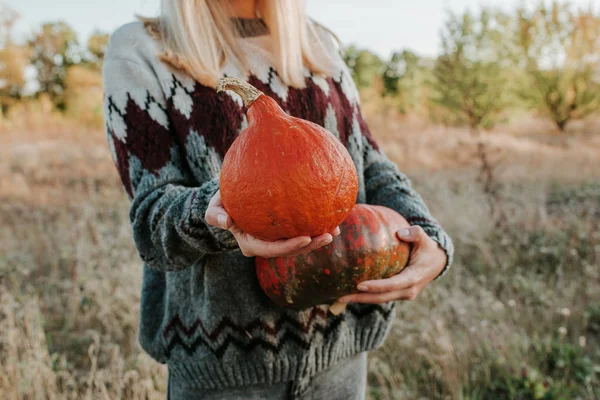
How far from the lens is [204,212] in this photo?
3.57 feet

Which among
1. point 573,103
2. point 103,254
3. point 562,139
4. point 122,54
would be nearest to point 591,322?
point 122,54

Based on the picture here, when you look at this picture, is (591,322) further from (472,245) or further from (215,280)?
Result: (215,280)

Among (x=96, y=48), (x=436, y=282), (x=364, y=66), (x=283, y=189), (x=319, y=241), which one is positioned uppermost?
(x=96, y=48)

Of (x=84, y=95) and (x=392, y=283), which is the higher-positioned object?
(x=84, y=95)

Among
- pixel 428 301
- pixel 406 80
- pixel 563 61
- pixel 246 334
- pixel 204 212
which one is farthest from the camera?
pixel 406 80

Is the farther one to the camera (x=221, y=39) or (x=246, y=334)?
(x=221, y=39)

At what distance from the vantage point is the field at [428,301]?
9.09ft

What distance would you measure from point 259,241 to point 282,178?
0.49 ft

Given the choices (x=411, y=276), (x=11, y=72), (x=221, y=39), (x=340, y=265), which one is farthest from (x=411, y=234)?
(x=11, y=72)

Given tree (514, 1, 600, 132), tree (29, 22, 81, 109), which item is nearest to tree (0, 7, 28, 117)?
tree (29, 22, 81, 109)

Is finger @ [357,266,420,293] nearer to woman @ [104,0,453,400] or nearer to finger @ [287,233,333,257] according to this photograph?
woman @ [104,0,453,400]

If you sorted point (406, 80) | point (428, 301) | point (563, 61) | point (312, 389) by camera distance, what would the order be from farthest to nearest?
point (406, 80) → point (563, 61) → point (428, 301) → point (312, 389)

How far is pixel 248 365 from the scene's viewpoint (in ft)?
4.56

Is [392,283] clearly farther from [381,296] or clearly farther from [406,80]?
[406,80]
